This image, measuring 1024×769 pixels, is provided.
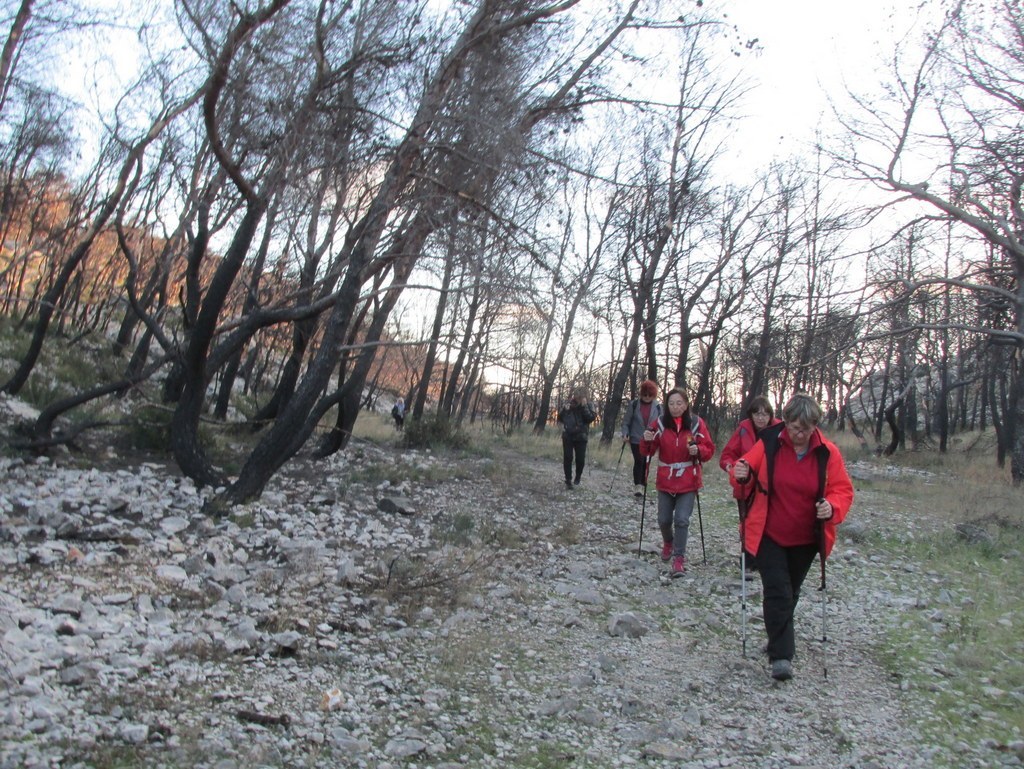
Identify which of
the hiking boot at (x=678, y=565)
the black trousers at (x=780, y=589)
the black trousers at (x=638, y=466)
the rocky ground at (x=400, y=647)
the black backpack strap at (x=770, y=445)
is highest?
the black backpack strap at (x=770, y=445)

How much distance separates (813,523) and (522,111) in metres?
6.34

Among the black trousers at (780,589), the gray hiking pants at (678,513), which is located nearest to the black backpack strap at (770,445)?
the black trousers at (780,589)

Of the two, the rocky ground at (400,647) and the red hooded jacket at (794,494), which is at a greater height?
the red hooded jacket at (794,494)

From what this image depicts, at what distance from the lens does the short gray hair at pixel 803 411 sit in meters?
5.22

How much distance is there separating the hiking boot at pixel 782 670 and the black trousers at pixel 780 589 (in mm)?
41

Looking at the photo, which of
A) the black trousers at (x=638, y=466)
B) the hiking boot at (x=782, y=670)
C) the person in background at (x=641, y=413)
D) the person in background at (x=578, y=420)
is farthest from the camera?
the person in background at (x=578, y=420)

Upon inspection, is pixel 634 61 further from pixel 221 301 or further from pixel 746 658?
pixel 746 658

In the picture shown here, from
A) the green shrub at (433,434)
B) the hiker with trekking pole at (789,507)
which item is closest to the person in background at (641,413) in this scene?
the hiker with trekking pole at (789,507)

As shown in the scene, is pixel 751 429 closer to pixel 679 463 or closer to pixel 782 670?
pixel 679 463

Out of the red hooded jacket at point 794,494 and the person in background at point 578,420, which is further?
the person in background at point 578,420

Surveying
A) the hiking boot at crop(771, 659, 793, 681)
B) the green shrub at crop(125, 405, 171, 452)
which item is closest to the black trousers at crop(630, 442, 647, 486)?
the hiking boot at crop(771, 659, 793, 681)

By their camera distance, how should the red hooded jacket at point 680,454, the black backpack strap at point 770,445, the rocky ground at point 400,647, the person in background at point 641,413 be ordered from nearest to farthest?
the rocky ground at point 400,647, the black backpack strap at point 770,445, the red hooded jacket at point 680,454, the person in background at point 641,413

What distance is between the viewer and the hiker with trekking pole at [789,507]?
5203mm

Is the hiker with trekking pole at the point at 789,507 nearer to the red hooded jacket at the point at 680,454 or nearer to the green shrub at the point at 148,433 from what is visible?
the red hooded jacket at the point at 680,454
